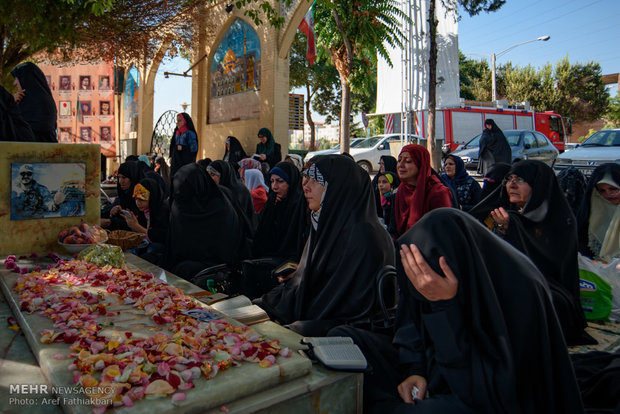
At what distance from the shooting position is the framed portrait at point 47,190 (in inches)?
123

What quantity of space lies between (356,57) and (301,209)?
5.28 m

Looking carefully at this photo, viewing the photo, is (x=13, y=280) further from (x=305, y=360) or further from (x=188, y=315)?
(x=305, y=360)

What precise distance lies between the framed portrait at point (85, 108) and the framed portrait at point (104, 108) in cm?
42

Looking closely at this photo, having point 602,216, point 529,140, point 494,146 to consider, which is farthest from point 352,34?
point 529,140

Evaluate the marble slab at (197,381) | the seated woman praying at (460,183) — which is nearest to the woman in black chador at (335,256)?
the marble slab at (197,381)

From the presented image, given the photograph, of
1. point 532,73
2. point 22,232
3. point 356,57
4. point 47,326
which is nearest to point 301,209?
point 22,232

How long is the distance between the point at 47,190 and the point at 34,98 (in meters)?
1.75

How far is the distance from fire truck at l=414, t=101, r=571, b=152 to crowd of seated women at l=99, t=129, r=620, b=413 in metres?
11.4

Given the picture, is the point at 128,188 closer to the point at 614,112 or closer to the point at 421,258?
the point at 421,258

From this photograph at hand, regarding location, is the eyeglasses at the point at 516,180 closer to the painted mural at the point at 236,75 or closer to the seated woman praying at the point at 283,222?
the seated woman praying at the point at 283,222

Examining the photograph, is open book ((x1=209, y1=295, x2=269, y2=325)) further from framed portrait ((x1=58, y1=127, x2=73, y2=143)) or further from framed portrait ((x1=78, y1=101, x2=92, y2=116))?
framed portrait ((x1=78, y1=101, x2=92, y2=116))

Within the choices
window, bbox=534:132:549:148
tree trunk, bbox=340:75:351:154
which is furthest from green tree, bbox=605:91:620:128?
tree trunk, bbox=340:75:351:154

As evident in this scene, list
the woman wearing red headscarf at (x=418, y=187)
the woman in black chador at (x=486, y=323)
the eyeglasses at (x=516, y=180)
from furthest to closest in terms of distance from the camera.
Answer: the woman wearing red headscarf at (x=418, y=187) < the eyeglasses at (x=516, y=180) < the woman in black chador at (x=486, y=323)

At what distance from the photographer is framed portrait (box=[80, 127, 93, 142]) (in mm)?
18828
